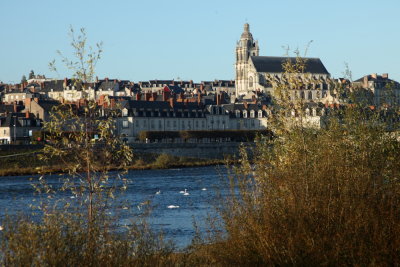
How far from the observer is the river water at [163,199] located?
24.8 metres

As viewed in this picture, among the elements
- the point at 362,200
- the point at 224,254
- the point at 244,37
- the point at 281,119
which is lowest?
the point at 224,254

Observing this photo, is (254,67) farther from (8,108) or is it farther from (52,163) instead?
(52,163)

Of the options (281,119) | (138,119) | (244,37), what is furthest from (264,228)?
(244,37)

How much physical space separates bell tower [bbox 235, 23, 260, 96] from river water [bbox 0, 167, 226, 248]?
103815mm

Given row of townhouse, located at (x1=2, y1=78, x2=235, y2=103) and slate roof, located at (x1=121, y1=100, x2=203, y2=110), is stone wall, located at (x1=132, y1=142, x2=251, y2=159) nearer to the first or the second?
slate roof, located at (x1=121, y1=100, x2=203, y2=110)

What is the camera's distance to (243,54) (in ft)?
555

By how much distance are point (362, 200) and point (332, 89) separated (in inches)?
282

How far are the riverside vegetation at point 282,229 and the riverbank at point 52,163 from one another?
4270cm

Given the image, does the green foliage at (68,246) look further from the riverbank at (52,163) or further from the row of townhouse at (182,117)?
the row of townhouse at (182,117)

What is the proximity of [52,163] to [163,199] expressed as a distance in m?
28.6

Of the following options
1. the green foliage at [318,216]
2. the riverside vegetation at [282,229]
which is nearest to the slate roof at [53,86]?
the riverside vegetation at [282,229]

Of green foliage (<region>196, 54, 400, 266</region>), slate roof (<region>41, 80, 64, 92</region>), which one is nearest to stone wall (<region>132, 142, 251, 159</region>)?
green foliage (<region>196, 54, 400, 266</region>)

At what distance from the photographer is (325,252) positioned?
38.9 ft

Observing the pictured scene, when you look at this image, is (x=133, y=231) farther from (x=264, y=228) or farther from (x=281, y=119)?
(x=281, y=119)
